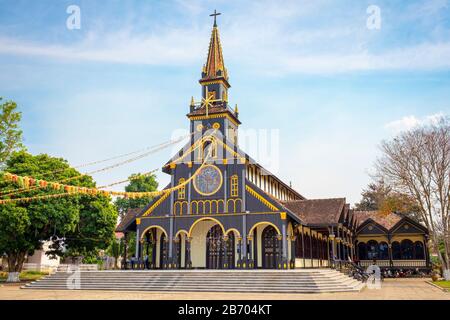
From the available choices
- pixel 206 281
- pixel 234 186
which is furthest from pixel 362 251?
pixel 206 281

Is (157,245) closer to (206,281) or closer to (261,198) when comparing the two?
(261,198)

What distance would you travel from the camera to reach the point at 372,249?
159ft

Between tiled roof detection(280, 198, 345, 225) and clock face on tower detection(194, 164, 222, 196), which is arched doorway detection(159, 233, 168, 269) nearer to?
clock face on tower detection(194, 164, 222, 196)

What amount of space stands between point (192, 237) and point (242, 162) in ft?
23.9

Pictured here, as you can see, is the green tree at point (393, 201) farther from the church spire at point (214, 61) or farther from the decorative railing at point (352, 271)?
the church spire at point (214, 61)

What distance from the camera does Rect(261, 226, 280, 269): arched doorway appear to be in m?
33.8

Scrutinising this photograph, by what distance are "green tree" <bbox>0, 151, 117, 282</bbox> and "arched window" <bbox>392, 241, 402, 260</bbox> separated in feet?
92.9

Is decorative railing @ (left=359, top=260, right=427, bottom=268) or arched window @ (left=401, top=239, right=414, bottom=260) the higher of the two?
arched window @ (left=401, top=239, right=414, bottom=260)

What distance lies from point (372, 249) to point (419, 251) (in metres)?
4.58

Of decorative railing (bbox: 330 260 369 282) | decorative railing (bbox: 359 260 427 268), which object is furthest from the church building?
decorative railing (bbox: 359 260 427 268)

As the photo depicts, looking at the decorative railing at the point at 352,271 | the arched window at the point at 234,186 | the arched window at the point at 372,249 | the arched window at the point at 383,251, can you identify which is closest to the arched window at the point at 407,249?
the arched window at the point at 383,251

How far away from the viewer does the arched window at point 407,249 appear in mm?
46812
